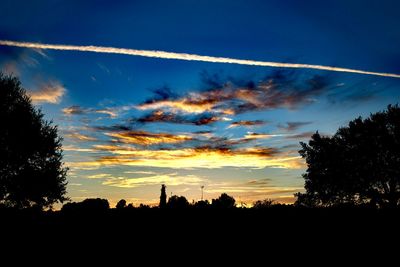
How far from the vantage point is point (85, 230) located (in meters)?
11.9

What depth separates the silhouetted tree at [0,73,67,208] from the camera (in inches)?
1287

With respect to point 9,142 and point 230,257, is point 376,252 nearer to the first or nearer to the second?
point 230,257

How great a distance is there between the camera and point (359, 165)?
41.4 meters

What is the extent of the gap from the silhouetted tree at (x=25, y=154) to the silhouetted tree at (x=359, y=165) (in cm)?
3059

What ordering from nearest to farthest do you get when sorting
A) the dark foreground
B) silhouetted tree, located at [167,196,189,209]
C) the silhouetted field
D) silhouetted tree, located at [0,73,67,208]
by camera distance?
the silhouetted field < the dark foreground < silhouetted tree, located at [167,196,189,209] < silhouetted tree, located at [0,73,67,208]

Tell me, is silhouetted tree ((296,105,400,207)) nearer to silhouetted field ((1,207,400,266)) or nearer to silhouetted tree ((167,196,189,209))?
silhouetted tree ((167,196,189,209))

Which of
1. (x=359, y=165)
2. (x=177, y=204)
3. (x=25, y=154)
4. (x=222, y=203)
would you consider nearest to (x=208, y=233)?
(x=222, y=203)

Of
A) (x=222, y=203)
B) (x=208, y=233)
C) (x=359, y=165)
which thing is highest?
(x=359, y=165)

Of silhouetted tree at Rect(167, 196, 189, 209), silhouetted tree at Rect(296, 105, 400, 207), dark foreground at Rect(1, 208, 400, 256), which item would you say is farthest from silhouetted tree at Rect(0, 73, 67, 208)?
silhouetted tree at Rect(296, 105, 400, 207)

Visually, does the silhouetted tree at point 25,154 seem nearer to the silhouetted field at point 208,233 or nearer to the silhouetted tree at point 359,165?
the silhouetted field at point 208,233

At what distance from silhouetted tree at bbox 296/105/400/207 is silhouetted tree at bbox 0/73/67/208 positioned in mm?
30589

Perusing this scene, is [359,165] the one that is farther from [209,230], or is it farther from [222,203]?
[209,230]

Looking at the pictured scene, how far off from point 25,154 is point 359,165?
121ft

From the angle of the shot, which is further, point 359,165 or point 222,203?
point 359,165
